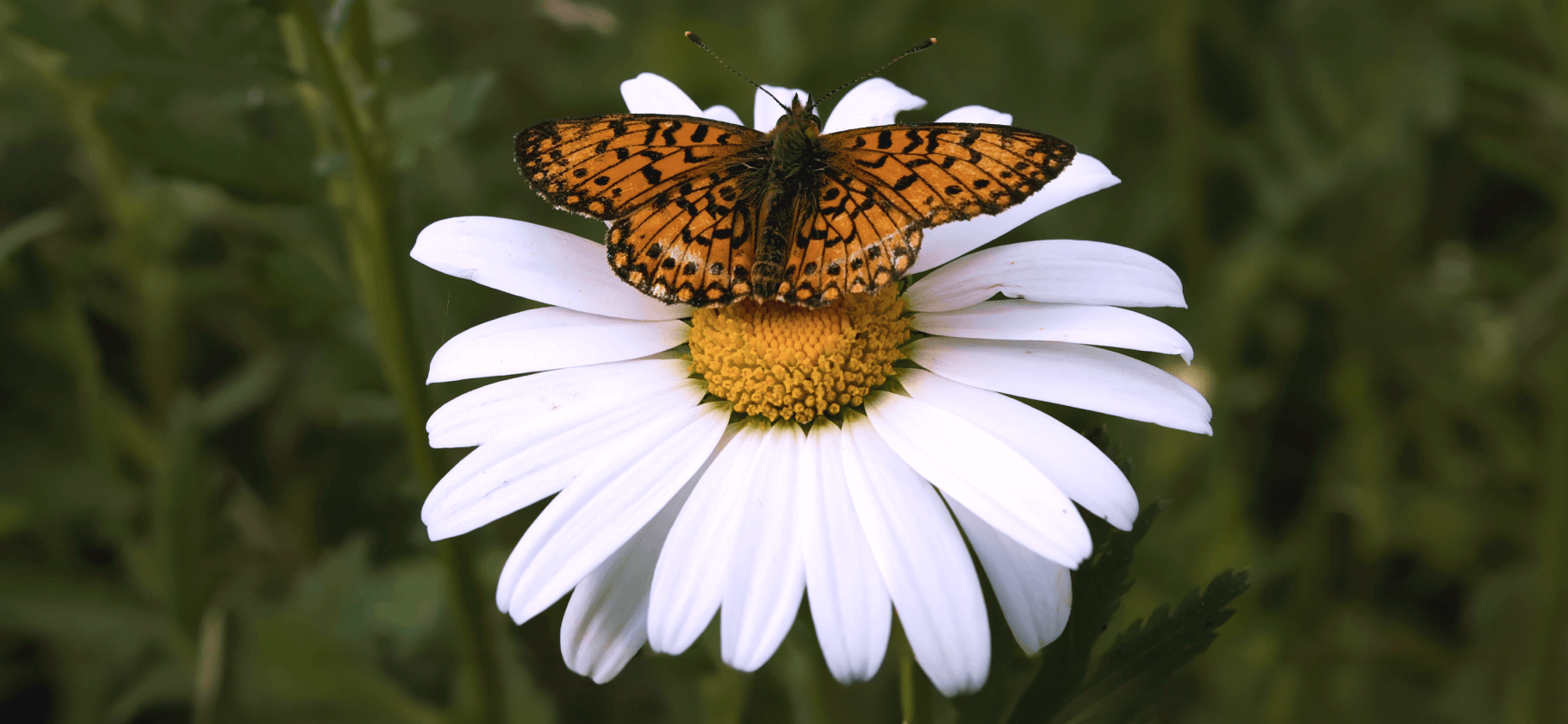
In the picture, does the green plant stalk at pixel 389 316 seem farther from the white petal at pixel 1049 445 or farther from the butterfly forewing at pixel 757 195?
the white petal at pixel 1049 445

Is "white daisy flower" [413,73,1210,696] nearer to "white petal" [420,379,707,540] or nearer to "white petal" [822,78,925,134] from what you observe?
"white petal" [420,379,707,540]

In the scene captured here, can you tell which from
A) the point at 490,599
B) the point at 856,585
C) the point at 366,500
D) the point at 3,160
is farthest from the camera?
the point at 3,160

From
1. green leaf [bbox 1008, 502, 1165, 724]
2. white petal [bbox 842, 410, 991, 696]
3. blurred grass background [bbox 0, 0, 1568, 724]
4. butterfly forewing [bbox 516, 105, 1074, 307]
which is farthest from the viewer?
blurred grass background [bbox 0, 0, 1568, 724]

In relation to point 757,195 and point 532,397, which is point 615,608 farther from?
point 757,195

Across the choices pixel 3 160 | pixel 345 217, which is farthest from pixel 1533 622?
pixel 3 160

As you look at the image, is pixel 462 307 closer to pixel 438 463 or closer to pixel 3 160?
pixel 438 463

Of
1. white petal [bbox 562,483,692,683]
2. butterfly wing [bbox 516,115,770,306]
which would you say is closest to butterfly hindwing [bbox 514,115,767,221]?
butterfly wing [bbox 516,115,770,306]
